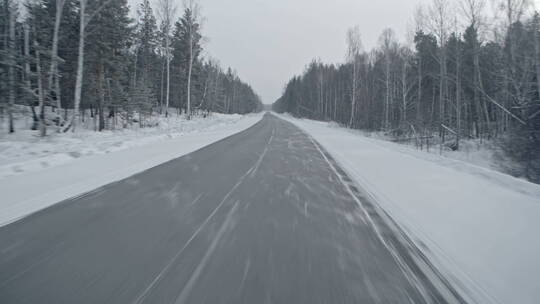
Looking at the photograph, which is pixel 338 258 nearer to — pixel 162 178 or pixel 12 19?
pixel 162 178

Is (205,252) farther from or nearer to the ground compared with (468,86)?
nearer to the ground

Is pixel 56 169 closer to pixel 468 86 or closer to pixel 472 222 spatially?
pixel 472 222

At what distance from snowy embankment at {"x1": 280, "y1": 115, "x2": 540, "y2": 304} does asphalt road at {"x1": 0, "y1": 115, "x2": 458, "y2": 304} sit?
0.47m

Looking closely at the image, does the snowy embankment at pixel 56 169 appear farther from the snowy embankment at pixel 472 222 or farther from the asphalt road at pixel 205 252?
the snowy embankment at pixel 472 222

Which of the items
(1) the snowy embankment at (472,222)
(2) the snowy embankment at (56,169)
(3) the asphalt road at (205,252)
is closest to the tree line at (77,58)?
(2) the snowy embankment at (56,169)

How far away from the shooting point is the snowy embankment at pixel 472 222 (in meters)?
2.64

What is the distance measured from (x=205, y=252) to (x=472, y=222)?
13.4ft

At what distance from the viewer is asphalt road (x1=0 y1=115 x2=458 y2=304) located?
7.56 ft

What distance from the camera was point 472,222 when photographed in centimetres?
409

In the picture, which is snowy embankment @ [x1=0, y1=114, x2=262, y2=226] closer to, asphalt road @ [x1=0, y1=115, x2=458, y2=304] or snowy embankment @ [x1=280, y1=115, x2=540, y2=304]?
asphalt road @ [x1=0, y1=115, x2=458, y2=304]

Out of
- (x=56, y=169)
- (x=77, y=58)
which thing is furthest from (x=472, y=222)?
(x=77, y=58)

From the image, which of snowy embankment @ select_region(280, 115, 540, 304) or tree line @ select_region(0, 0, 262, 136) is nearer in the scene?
snowy embankment @ select_region(280, 115, 540, 304)

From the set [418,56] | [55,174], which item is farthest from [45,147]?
[418,56]

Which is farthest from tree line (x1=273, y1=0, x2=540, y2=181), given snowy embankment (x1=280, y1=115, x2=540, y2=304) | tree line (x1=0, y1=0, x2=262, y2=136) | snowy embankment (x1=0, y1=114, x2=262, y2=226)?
tree line (x1=0, y1=0, x2=262, y2=136)
